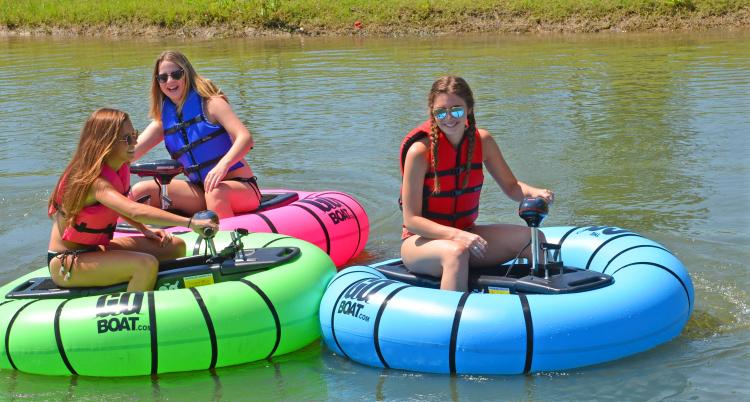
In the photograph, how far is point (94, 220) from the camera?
5.22 m

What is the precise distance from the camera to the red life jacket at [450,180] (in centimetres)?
528

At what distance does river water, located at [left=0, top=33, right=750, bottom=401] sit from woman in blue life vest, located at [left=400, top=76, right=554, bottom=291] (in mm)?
636

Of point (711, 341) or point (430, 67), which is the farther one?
point (430, 67)

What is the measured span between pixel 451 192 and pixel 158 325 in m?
1.62

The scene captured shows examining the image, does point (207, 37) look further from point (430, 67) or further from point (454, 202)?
point (454, 202)

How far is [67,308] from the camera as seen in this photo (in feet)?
16.3

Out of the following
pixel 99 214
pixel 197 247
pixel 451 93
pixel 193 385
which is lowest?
pixel 193 385

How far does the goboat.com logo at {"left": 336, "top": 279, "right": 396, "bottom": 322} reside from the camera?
496 cm

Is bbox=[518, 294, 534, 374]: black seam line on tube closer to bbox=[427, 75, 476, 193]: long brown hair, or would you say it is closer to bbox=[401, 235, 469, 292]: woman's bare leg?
bbox=[401, 235, 469, 292]: woman's bare leg

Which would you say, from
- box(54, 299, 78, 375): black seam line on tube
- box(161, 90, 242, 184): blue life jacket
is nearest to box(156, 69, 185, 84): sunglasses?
box(161, 90, 242, 184): blue life jacket

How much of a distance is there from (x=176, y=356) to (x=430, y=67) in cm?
1172

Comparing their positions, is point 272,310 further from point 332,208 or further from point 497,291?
point 332,208

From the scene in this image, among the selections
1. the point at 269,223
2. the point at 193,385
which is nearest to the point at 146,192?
the point at 269,223

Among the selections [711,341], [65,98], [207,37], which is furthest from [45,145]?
[207,37]
